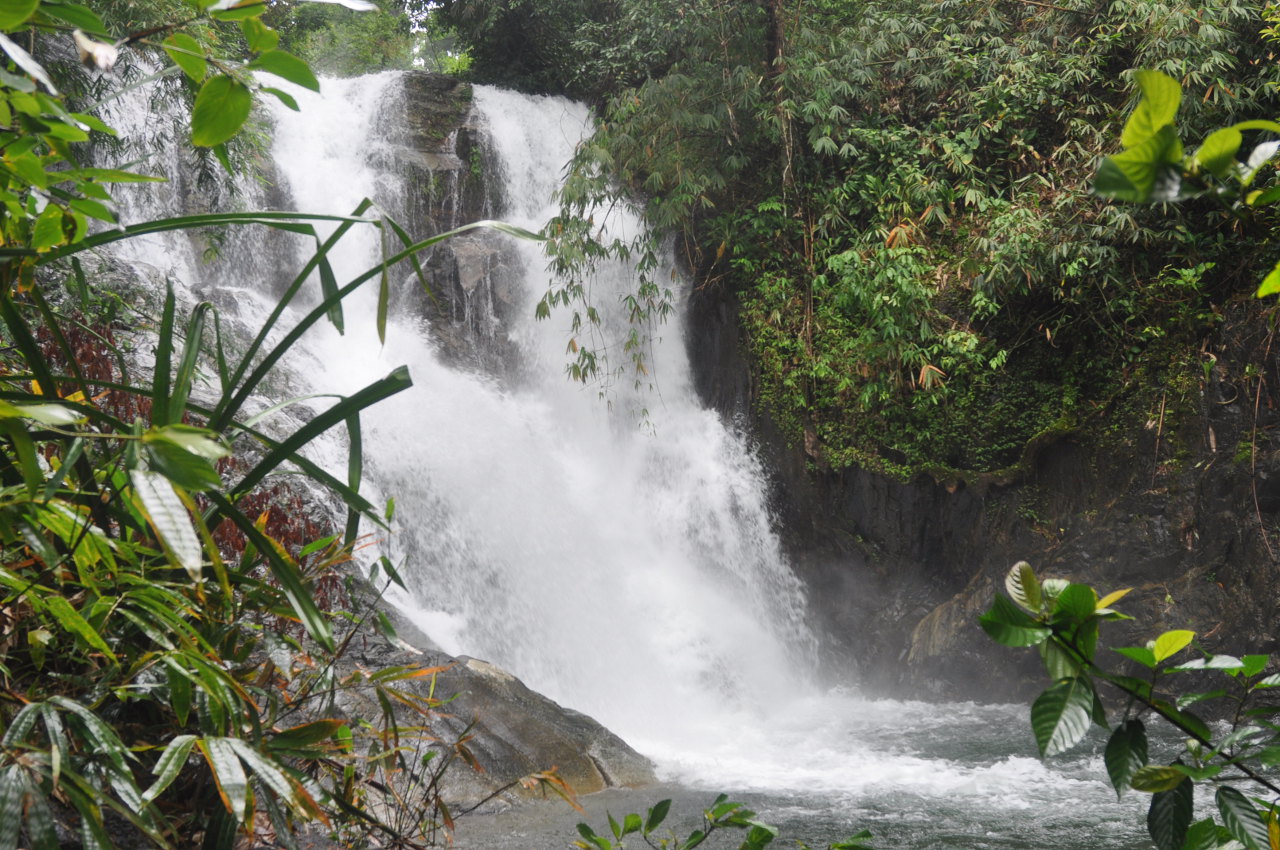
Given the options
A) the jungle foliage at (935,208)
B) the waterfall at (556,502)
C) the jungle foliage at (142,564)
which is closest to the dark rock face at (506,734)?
the waterfall at (556,502)

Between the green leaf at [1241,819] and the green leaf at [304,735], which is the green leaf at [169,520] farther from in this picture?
the green leaf at [1241,819]

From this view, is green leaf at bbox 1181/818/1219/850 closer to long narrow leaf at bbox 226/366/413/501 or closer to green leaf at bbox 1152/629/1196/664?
green leaf at bbox 1152/629/1196/664

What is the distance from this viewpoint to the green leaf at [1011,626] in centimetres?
66

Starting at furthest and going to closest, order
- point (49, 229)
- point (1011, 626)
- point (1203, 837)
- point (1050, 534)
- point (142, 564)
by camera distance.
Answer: point (1050, 534) → point (142, 564) → point (49, 229) → point (1203, 837) → point (1011, 626)

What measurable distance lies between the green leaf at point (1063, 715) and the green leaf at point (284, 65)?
2.83 feet

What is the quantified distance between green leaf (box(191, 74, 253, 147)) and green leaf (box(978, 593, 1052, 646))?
843mm

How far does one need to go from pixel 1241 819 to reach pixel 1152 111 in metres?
0.52

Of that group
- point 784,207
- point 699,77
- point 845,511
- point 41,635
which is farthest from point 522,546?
point 41,635

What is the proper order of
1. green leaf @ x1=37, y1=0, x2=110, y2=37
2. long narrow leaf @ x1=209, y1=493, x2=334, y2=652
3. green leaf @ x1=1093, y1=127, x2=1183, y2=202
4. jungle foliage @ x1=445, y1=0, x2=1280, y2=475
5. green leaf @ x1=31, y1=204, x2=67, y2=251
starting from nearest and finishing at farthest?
green leaf @ x1=1093, y1=127, x2=1183, y2=202
green leaf @ x1=37, y1=0, x2=110, y2=37
long narrow leaf @ x1=209, y1=493, x2=334, y2=652
green leaf @ x1=31, y1=204, x2=67, y2=251
jungle foliage @ x1=445, y1=0, x2=1280, y2=475

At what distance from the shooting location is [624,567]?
9.24 meters

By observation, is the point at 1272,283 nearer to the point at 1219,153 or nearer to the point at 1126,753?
the point at 1219,153

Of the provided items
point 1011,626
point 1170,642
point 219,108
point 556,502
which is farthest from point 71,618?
point 556,502

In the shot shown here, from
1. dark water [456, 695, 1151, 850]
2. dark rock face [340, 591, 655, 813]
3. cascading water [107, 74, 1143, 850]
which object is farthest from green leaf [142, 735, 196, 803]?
cascading water [107, 74, 1143, 850]

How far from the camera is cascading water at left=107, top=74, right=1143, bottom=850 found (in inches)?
216
